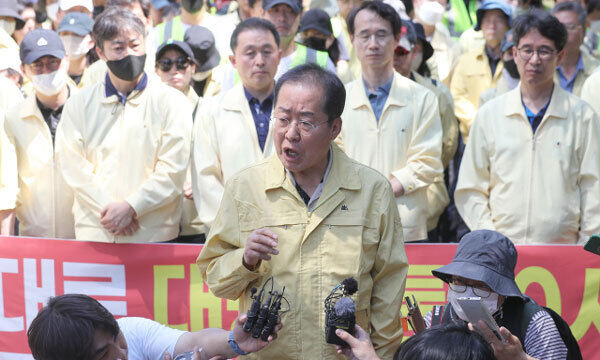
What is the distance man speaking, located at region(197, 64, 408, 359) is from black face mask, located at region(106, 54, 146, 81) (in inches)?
111

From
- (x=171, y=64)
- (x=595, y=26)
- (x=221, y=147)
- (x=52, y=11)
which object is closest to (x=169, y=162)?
(x=221, y=147)

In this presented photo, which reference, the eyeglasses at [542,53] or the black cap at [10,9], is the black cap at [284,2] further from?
the black cap at [10,9]

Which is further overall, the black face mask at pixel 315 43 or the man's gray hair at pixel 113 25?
the black face mask at pixel 315 43

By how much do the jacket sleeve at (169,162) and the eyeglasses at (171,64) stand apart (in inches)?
41.2

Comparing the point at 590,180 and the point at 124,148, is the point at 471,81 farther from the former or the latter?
the point at 124,148

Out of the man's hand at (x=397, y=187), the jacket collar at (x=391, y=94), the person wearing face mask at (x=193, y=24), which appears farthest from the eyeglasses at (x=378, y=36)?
the person wearing face mask at (x=193, y=24)

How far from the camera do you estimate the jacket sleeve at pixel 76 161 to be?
632cm

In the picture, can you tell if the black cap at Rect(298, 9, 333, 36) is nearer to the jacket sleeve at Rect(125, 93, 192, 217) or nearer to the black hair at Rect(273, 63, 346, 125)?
the jacket sleeve at Rect(125, 93, 192, 217)

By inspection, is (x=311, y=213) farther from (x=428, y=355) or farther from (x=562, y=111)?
(x=562, y=111)

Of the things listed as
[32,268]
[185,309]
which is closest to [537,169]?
[185,309]

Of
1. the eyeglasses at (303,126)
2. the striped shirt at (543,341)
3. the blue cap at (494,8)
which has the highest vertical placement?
the blue cap at (494,8)

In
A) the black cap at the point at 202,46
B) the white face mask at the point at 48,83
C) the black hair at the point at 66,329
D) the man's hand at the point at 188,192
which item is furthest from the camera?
the black cap at the point at 202,46

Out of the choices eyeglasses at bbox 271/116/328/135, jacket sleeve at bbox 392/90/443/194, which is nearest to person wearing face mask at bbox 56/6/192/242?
jacket sleeve at bbox 392/90/443/194

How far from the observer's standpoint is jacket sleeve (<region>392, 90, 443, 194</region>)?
6367 millimetres
